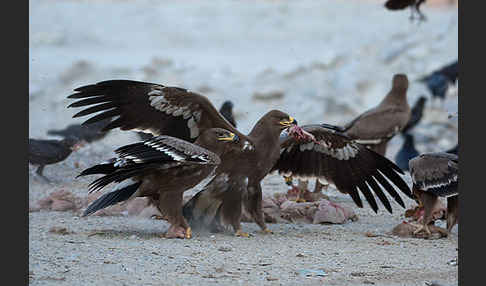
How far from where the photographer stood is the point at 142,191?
23.4 ft

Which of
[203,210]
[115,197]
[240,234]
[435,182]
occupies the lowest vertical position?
[240,234]

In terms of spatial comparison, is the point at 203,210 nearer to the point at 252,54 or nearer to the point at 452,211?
the point at 452,211

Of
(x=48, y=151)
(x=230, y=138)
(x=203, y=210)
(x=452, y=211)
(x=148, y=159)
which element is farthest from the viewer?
(x=48, y=151)

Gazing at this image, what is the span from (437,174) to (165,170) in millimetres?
2091

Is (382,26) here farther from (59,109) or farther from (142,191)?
(142,191)

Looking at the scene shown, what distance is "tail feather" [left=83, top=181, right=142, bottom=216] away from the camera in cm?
698

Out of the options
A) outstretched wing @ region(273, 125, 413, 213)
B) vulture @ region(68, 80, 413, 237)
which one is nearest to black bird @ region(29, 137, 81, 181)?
vulture @ region(68, 80, 413, 237)

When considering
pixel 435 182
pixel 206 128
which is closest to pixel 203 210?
pixel 206 128

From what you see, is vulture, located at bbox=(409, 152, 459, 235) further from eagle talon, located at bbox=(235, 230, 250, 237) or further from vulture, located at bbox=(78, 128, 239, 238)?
vulture, located at bbox=(78, 128, 239, 238)

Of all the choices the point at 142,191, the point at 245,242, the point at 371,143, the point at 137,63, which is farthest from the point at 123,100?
the point at 137,63

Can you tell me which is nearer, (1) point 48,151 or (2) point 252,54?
(1) point 48,151

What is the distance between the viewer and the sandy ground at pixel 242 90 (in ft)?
20.4

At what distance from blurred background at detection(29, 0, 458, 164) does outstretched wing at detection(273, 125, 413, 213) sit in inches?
154

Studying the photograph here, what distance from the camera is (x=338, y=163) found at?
8336 mm
